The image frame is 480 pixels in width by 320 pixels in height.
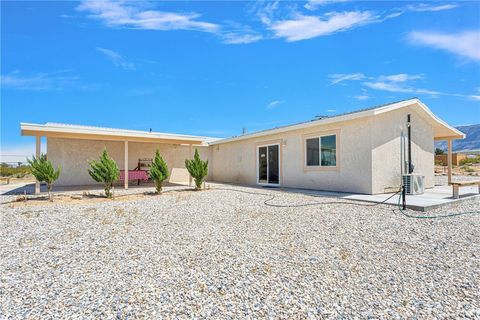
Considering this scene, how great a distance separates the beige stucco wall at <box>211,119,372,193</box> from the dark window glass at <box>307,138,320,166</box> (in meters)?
0.28

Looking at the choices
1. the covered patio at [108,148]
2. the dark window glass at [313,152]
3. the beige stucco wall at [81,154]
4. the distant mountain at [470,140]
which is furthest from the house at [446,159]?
the distant mountain at [470,140]

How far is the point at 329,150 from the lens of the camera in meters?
9.80

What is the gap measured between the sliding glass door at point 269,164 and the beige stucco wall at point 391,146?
4.50 m

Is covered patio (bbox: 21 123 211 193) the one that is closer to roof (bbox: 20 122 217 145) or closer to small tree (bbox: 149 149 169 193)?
roof (bbox: 20 122 217 145)

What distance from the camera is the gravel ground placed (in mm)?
2271

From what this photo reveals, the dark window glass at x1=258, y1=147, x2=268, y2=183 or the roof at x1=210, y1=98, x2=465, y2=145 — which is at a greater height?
the roof at x1=210, y1=98, x2=465, y2=145

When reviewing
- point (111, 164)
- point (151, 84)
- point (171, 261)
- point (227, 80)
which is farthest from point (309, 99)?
point (171, 261)

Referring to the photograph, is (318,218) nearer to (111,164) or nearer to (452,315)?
(452,315)

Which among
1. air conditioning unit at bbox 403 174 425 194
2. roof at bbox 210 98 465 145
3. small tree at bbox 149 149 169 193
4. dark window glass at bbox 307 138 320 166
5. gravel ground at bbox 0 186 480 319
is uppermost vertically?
roof at bbox 210 98 465 145

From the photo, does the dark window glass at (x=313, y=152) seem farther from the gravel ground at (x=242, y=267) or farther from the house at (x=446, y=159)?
the house at (x=446, y=159)

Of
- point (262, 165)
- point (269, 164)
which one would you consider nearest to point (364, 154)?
point (269, 164)

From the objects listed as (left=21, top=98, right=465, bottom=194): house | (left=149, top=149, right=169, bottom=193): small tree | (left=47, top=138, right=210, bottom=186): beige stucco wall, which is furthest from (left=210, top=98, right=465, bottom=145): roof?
(left=47, top=138, right=210, bottom=186): beige stucco wall

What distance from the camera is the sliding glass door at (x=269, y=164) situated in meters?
12.4

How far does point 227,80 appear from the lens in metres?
15.6
